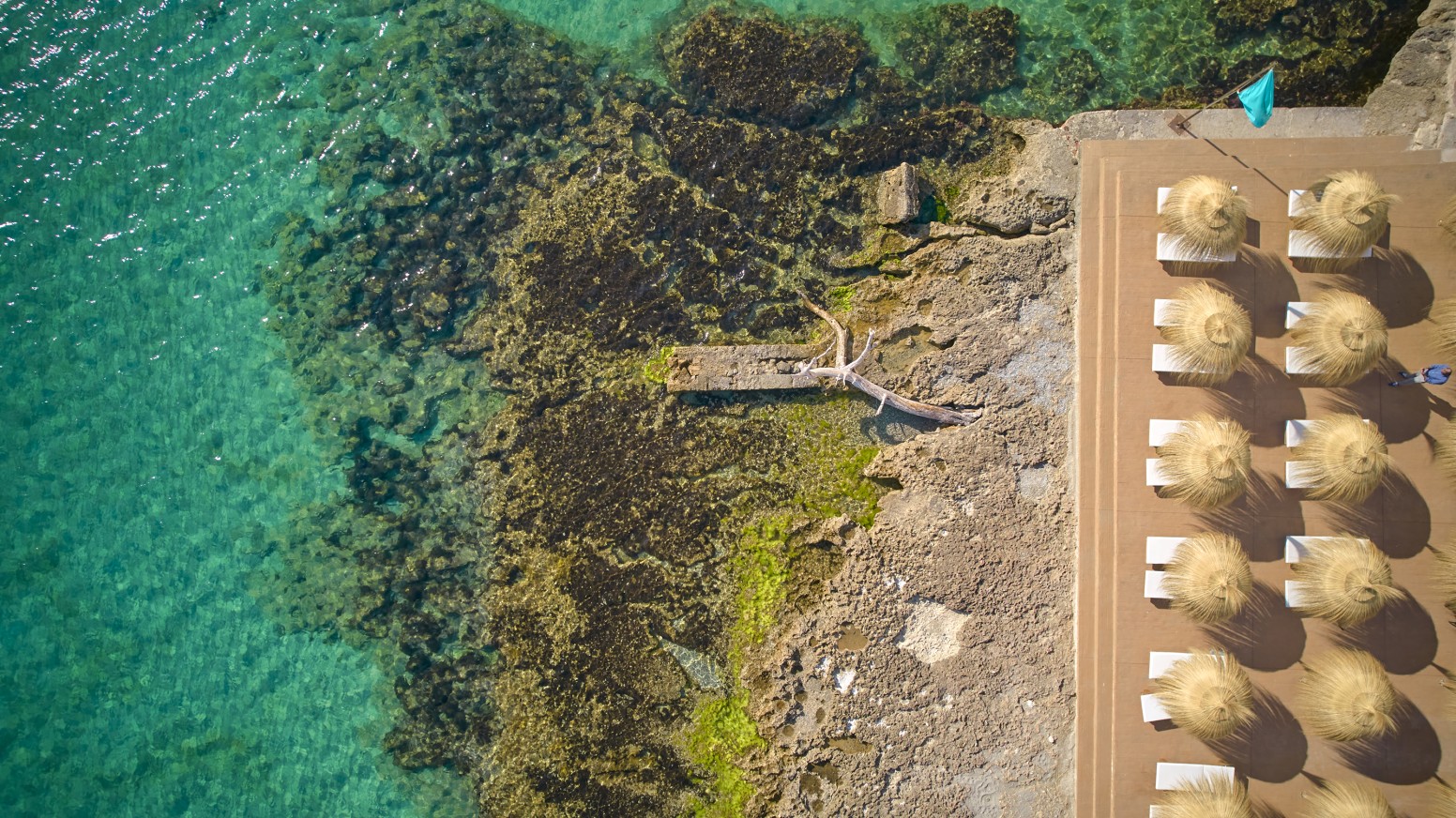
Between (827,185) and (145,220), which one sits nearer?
(827,185)

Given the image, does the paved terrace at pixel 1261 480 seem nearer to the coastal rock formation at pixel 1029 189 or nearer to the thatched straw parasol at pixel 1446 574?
the thatched straw parasol at pixel 1446 574

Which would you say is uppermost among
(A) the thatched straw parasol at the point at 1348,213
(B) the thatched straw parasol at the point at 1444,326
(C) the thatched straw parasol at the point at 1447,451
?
(A) the thatched straw parasol at the point at 1348,213

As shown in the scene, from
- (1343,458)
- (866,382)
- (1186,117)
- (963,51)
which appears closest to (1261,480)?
(1343,458)

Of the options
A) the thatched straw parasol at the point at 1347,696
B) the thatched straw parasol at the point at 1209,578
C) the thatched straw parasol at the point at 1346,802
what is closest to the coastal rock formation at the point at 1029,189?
the thatched straw parasol at the point at 1209,578

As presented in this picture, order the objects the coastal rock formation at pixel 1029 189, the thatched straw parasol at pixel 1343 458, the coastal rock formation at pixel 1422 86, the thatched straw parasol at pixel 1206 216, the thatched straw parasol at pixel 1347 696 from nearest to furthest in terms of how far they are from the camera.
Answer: the thatched straw parasol at pixel 1347 696 → the thatched straw parasol at pixel 1343 458 → the thatched straw parasol at pixel 1206 216 → the coastal rock formation at pixel 1422 86 → the coastal rock formation at pixel 1029 189

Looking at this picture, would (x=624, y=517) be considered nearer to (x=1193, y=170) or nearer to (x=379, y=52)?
(x=379, y=52)

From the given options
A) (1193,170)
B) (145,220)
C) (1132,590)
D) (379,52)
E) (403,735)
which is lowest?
(403,735)

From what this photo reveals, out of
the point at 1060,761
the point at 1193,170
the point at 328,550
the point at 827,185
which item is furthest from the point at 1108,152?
the point at 328,550
